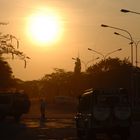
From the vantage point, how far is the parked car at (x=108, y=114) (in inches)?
1165

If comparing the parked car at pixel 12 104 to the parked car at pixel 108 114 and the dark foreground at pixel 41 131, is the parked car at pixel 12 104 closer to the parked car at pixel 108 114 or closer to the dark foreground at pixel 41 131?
Result: the dark foreground at pixel 41 131

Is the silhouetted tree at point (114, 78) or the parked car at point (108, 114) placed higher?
the silhouetted tree at point (114, 78)

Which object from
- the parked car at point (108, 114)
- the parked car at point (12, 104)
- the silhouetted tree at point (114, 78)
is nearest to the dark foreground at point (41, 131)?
the parked car at point (108, 114)

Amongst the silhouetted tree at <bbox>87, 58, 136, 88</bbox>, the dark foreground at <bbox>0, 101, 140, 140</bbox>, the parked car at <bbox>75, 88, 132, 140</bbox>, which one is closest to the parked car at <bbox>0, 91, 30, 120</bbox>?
the dark foreground at <bbox>0, 101, 140, 140</bbox>

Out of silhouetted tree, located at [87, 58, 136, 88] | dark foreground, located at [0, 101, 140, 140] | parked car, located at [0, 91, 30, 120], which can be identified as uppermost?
silhouetted tree, located at [87, 58, 136, 88]

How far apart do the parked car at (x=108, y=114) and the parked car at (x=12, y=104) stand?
23.1 meters

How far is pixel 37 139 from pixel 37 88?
148301mm

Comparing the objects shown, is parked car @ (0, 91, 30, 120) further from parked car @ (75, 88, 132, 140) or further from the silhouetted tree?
the silhouetted tree

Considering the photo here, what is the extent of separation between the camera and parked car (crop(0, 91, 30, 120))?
53.2 metres

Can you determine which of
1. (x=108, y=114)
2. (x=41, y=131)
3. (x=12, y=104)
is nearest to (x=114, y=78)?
(x=12, y=104)

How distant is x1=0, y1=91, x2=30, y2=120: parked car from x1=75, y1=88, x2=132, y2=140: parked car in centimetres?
2309

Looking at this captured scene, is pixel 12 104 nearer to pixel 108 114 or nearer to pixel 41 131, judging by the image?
pixel 41 131

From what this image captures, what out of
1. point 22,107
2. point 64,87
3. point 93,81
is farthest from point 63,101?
point 22,107

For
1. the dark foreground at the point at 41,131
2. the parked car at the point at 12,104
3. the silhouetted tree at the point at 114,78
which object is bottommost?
the dark foreground at the point at 41,131
